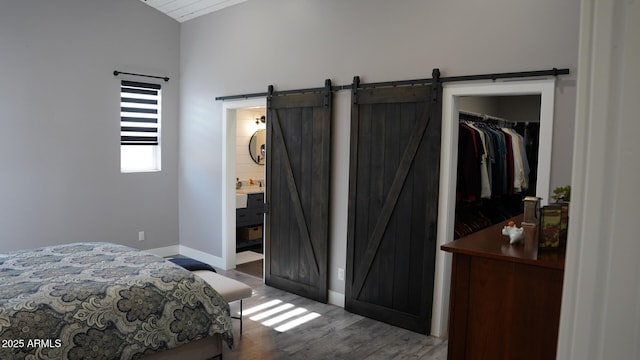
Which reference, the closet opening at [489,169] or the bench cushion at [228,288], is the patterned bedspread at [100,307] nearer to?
the bench cushion at [228,288]

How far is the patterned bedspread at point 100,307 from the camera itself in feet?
8.03

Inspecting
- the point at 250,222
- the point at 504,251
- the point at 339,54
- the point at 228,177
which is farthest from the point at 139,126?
the point at 504,251

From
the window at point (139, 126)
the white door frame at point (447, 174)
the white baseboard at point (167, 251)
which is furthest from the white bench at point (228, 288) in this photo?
the window at point (139, 126)

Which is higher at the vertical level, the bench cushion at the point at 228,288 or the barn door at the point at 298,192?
the barn door at the point at 298,192

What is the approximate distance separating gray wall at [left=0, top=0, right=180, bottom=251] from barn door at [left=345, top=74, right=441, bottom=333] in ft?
10.6

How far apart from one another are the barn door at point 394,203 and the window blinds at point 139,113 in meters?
3.23

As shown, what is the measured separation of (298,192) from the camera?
16.0ft

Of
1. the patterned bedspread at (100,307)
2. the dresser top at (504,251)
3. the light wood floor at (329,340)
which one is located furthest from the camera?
the light wood floor at (329,340)

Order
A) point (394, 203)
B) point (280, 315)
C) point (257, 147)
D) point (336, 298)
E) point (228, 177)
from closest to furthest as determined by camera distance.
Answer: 1. point (394, 203)
2. point (280, 315)
3. point (336, 298)
4. point (228, 177)
5. point (257, 147)

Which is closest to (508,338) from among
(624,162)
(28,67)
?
(624,162)

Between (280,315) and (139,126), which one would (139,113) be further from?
(280,315)

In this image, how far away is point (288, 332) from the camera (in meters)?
3.98

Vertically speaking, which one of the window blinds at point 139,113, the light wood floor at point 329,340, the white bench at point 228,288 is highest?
the window blinds at point 139,113

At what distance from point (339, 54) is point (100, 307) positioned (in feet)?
10.0
